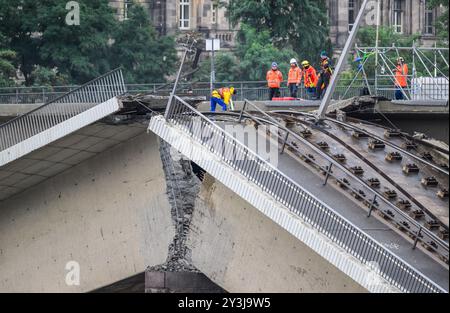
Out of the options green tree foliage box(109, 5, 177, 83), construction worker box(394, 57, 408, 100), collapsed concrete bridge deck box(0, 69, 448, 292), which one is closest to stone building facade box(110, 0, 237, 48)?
green tree foliage box(109, 5, 177, 83)

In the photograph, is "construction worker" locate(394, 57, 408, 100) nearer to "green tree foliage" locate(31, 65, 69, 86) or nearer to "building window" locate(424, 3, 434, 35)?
"green tree foliage" locate(31, 65, 69, 86)

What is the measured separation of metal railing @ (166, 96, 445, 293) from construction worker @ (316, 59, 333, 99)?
29.1ft

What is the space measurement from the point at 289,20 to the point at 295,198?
43.4m

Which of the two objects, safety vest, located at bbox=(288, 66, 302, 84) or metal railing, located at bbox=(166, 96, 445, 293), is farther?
safety vest, located at bbox=(288, 66, 302, 84)

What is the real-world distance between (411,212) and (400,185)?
2.13 metres

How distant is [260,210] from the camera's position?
47188 millimetres

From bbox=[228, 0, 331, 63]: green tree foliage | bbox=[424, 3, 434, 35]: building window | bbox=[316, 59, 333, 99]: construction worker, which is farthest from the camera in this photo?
bbox=[424, 3, 434, 35]: building window

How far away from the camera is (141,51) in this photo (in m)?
93.0

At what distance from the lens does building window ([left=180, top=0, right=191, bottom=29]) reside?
373 ft

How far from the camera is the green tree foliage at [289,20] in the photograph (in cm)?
8900

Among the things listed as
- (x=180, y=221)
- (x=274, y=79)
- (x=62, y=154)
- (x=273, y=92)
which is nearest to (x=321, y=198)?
(x=180, y=221)

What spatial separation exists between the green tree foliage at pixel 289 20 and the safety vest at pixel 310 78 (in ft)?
93.5
